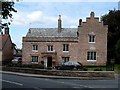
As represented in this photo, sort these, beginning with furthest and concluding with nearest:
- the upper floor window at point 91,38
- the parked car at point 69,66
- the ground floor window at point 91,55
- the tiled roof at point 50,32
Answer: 1. the tiled roof at point 50,32
2. the upper floor window at point 91,38
3. the ground floor window at point 91,55
4. the parked car at point 69,66

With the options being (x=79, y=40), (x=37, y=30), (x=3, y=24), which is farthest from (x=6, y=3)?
(x=37, y=30)

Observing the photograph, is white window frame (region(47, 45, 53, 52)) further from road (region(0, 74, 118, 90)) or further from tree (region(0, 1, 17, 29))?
tree (region(0, 1, 17, 29))

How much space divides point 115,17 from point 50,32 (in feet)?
50.2

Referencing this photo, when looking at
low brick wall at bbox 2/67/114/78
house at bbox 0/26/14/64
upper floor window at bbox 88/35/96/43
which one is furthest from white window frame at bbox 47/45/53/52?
low brick wall at bbox 2/67/114/78

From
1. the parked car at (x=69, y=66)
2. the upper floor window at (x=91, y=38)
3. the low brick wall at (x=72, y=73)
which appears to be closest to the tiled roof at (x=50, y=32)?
the upper floor window at (x=91, y=38)

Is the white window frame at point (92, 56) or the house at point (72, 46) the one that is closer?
the white window frame at point (92, 56)

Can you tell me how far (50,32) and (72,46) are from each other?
6.64m

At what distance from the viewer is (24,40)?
75000mm

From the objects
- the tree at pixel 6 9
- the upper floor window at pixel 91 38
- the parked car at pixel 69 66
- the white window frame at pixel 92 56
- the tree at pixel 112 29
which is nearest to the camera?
the tree at pixel 6 9

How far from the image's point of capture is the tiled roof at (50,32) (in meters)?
74.8

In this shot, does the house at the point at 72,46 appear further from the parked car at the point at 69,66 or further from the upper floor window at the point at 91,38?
the parked car at the point at 69,66

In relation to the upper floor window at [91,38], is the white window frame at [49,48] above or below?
below

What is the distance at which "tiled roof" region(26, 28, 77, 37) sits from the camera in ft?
245

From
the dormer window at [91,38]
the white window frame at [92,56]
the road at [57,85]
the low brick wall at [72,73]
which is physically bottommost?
the road at [57,85]
